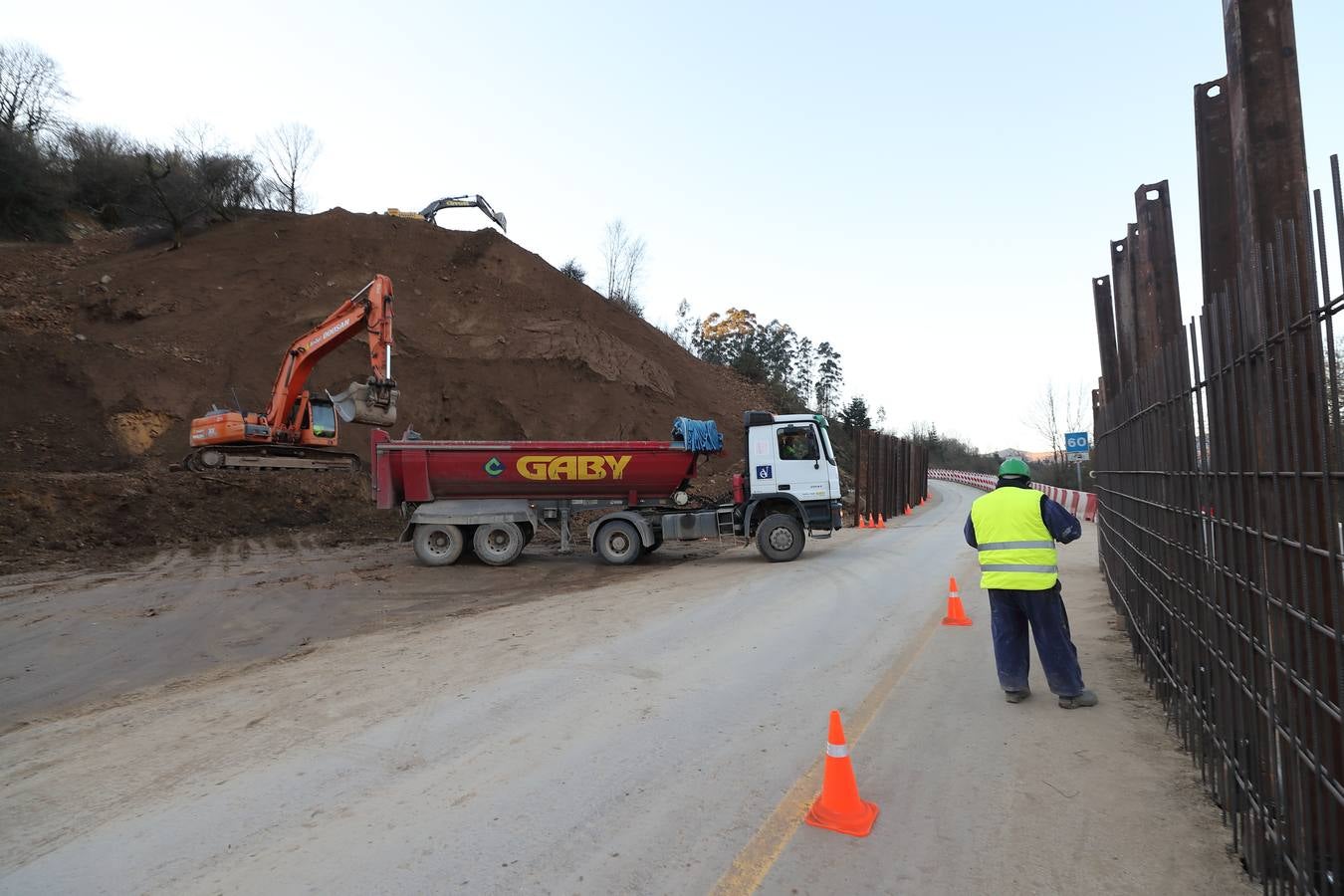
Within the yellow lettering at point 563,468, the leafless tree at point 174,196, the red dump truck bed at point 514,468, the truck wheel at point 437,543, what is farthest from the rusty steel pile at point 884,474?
the leafless tree at point 174,196

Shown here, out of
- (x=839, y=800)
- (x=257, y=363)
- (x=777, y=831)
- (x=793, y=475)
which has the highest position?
(x=257, y=363)

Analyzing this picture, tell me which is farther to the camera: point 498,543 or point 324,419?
point 324,419

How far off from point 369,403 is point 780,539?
29.0ft

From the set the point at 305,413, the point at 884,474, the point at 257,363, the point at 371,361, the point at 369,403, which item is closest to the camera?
the point at 369,403

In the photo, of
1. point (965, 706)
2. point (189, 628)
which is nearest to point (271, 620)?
point (189, 628)

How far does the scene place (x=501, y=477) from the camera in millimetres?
14477

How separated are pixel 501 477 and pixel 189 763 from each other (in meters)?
9.90

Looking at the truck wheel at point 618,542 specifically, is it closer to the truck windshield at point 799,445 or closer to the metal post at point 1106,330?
the truck windshield at point 799,445

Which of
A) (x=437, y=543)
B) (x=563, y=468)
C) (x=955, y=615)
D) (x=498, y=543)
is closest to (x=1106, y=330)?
(x=955, y=615)

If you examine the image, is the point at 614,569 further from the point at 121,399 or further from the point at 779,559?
the point at 121,399

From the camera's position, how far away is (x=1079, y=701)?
522 cm

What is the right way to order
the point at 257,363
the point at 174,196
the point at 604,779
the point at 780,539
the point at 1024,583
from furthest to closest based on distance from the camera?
1. the point at 174,196
2. the point at 257,363
3. the point at 780,539
4. the point at 1024,583
5. the point at 604,779

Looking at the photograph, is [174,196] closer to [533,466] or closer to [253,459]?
[253,459]

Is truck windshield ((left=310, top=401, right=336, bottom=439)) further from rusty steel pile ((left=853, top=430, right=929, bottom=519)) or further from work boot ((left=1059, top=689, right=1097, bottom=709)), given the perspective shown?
work boot ((left=1059, top=689, right=1097, bottom=709))
